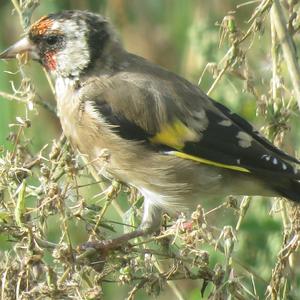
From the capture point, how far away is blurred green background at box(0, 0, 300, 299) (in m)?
3.71

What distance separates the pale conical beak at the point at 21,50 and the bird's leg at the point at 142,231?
0.70 metres

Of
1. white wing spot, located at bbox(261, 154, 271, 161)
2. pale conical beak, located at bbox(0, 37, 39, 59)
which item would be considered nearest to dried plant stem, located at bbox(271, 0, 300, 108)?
white wing spot, located at bbox(261, 154, 271, 161)

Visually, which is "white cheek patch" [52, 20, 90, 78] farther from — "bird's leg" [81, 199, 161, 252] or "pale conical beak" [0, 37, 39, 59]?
"bird's leg" [81, 199, 161, 252]

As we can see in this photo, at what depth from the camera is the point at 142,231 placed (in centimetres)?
304

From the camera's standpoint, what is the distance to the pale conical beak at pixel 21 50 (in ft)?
11.5

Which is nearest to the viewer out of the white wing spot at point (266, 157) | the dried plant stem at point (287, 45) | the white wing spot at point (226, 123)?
the dried plant stem at point (287, 45)

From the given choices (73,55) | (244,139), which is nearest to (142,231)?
(244,139)

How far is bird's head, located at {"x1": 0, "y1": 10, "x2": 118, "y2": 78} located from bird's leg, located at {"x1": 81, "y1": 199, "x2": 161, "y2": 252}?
602 millimetres

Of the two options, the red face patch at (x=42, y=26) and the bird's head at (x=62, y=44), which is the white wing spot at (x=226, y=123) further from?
the red face patch at (x=42, y=26)

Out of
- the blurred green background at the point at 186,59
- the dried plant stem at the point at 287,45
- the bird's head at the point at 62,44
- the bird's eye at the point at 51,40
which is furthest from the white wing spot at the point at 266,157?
the bird's eye at the point at 51,40

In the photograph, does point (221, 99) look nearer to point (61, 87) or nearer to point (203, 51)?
point (203, 51)

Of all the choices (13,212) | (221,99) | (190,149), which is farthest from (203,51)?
(13,212)

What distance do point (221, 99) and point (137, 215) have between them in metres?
1.05

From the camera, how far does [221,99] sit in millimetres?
4000
